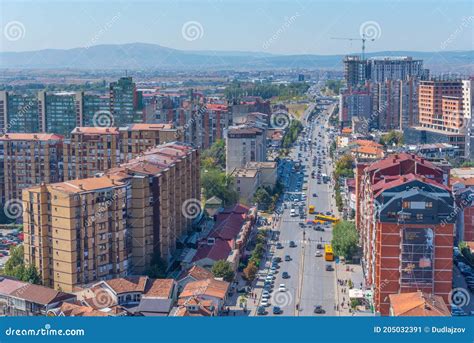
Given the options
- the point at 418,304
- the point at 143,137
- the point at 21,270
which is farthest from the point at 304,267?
the point at 143,137

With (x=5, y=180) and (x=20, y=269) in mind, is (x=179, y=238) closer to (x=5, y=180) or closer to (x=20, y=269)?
(x=20, y=269)

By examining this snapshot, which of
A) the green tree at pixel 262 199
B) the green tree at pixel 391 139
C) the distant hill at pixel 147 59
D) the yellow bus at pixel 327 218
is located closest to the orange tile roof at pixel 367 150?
the green tree at pixel 391 139

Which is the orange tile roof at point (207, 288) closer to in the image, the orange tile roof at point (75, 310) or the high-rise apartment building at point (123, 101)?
the orange tile roof at point (75, 310)

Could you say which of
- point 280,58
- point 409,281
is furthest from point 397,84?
point 280,58

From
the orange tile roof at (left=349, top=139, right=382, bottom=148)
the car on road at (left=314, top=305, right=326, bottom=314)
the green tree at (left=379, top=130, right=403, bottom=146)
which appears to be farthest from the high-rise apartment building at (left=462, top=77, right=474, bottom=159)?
the car on road at (left=314, top=305, right=326, bottom=314)

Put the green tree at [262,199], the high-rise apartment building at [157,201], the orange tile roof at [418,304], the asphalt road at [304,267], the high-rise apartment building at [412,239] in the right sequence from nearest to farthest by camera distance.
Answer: the orange tile roof at [418,304]
the high-rise apartment building at [412,239]
the asphalt road at [304,267]
the high-rise apartment building at [157,201]
the green tree at [262,199]
